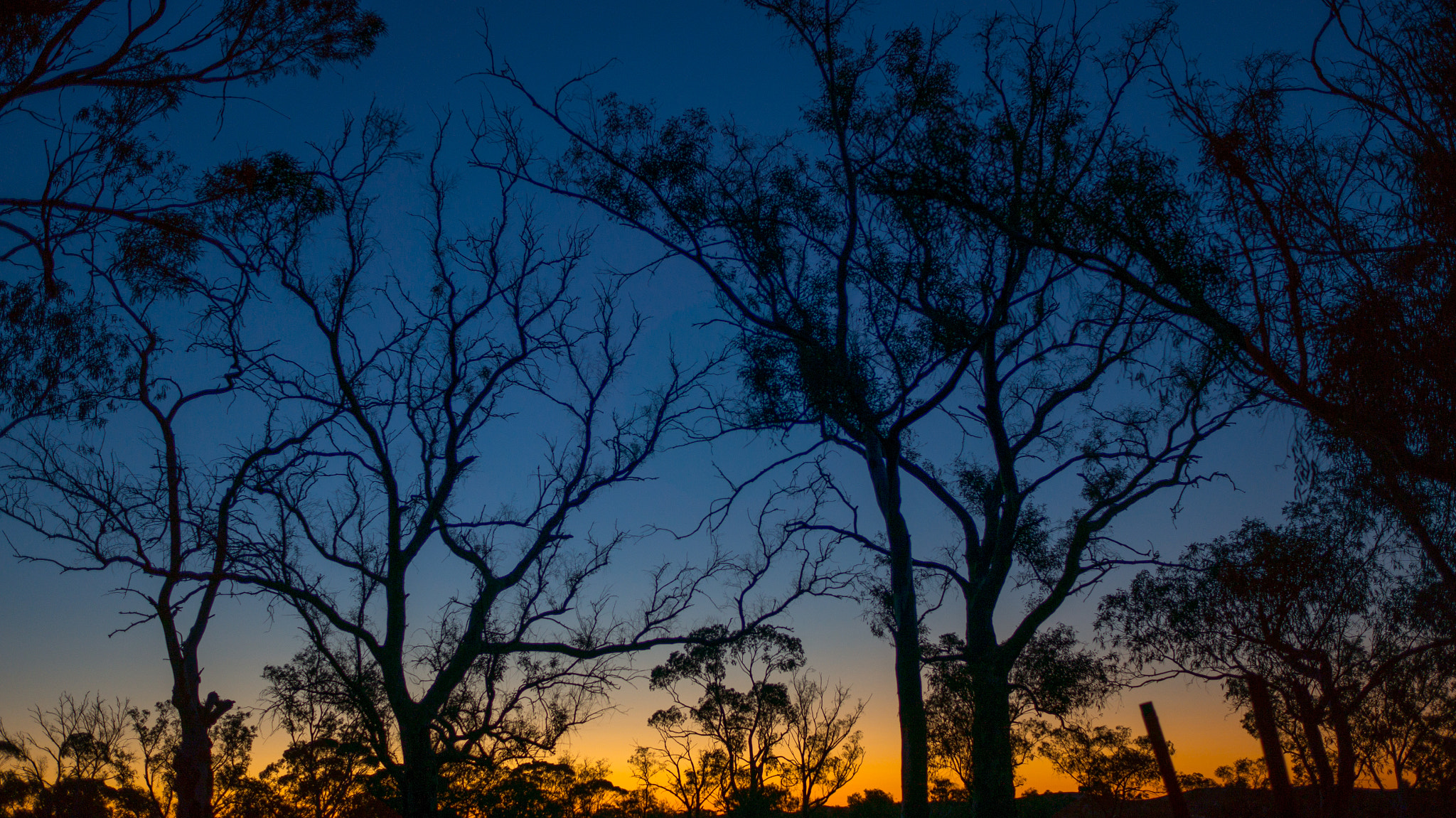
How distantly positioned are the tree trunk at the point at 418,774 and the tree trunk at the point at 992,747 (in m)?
6.88

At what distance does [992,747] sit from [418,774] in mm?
7360

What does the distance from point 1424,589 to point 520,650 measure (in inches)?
474

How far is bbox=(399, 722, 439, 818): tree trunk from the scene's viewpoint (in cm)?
1099

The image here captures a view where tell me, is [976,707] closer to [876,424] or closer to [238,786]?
[876,424]

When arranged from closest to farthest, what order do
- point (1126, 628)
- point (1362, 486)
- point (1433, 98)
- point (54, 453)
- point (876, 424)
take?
point (1433, 98), point (1362, 486), point (876, 424), point (54, 453), point (1126, 628)

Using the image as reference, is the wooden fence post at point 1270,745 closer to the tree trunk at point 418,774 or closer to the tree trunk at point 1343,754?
the tree trunk at point 418,774

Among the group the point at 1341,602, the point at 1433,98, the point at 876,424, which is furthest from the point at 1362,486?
the point at 1341,602

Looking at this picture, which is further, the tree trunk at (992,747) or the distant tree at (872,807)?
the distant tree at (872,807)

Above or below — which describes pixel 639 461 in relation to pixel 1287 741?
above

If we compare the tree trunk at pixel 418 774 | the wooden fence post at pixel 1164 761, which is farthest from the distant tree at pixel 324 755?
the wooden fence post at pixel 1164 761

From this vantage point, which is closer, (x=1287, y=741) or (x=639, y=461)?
(x=639, y=461)

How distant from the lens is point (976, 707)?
35.1 feet

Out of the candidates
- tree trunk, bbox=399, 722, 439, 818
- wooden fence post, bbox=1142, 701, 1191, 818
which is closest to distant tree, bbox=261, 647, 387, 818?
tree trunk, bbox=399, 722, 439, 818

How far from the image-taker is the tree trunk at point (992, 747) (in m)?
9.77
